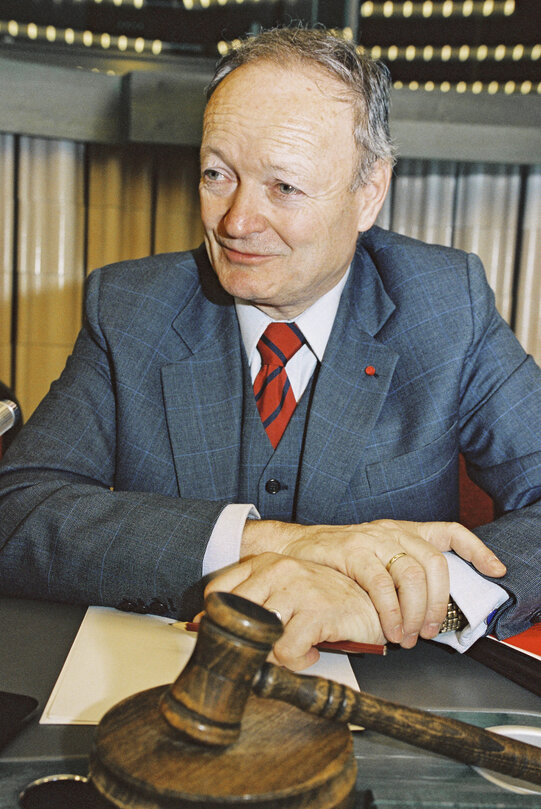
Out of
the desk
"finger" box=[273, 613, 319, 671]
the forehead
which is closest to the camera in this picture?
the desk

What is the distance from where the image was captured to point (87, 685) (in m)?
0.81

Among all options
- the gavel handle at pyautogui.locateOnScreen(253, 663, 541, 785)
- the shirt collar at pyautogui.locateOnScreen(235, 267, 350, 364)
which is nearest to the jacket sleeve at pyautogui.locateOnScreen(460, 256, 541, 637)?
the shirt collar at pyautogui.locateOnScreen(235, 267, 350, 364)

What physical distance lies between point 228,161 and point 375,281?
444mm

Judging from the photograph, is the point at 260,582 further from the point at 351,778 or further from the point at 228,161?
the point at 228,161

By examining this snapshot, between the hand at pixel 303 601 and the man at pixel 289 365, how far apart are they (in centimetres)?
20

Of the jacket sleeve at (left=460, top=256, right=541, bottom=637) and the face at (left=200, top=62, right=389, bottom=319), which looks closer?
the face at (left=200, top=62, right=389, bottom=319)

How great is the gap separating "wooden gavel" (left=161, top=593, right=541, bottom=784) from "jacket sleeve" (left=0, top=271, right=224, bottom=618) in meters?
0.55

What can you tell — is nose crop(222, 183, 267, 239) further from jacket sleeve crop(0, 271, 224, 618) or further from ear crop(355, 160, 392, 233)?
jacket sleeve crop(0, 271, 224, 618)

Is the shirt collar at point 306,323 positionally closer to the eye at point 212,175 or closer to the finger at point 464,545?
the eye at point 212,175

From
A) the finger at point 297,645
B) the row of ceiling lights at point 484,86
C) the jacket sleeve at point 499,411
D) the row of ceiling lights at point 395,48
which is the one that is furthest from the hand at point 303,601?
the row of ceiling lights at point 395,48

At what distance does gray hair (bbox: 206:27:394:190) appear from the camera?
146 centimetres

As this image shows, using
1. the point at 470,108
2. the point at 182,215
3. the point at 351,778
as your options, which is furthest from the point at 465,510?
the point at 182,215

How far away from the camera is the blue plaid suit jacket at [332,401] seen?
1.47 metres

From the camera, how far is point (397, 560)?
1051 mm
